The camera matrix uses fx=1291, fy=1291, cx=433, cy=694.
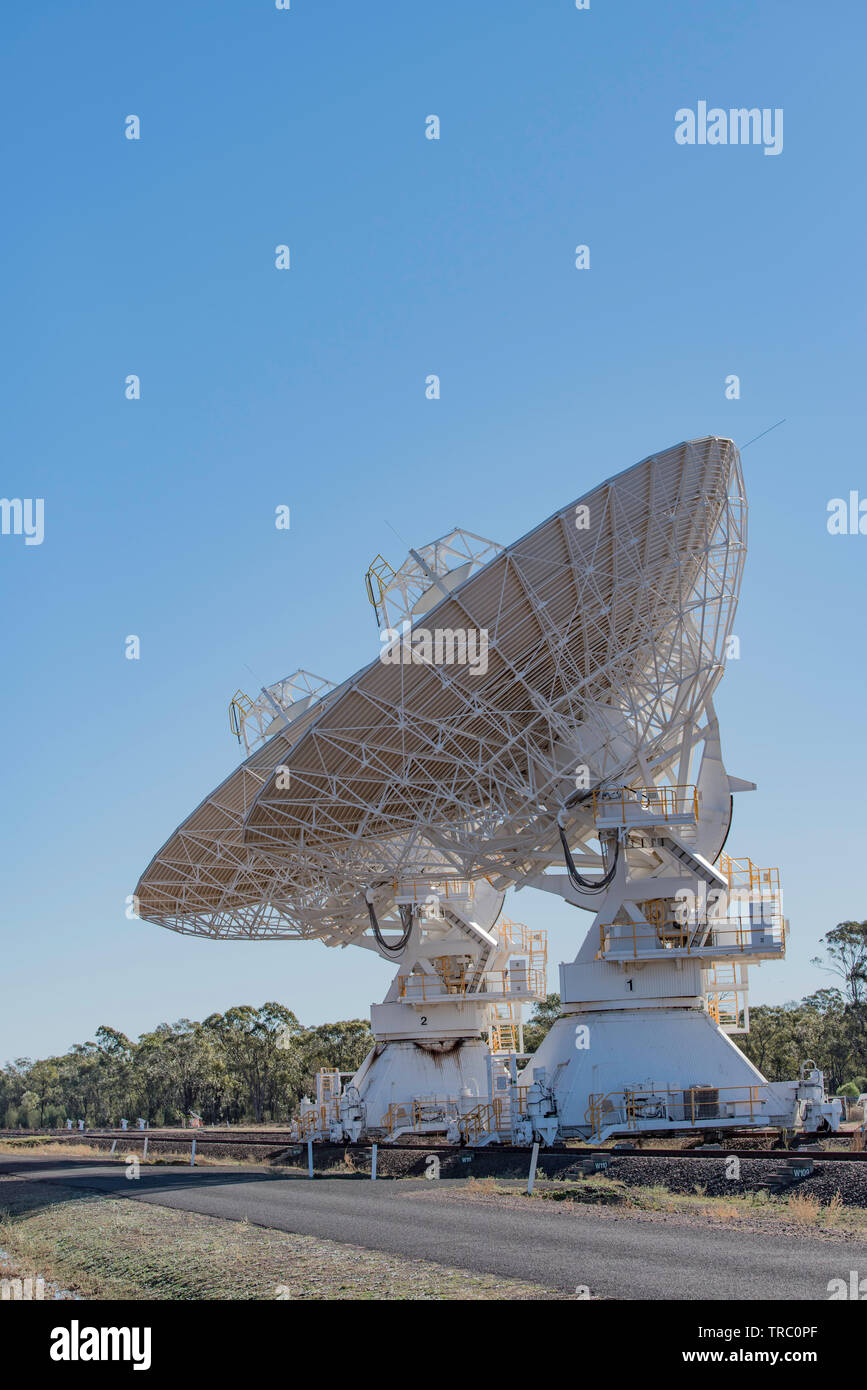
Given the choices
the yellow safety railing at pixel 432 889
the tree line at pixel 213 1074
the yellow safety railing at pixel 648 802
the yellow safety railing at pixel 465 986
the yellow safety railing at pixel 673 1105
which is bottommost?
the tree line at pixel 213 1074

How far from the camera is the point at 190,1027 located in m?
91.9

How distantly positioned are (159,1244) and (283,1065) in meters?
55.8

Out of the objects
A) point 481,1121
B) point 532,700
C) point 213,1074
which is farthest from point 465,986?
point 213,1074

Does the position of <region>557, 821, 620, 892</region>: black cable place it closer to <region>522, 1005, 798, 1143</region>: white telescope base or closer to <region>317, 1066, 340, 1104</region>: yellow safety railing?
<region>522, 1005, 798, 1143</region>: white telescope base

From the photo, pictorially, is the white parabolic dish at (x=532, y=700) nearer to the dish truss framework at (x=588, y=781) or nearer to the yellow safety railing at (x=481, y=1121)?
the dish truss framework at (x=588, y=781)

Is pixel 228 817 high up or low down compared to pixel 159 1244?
up

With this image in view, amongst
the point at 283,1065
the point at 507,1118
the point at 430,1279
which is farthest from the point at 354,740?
the point at 283,1065

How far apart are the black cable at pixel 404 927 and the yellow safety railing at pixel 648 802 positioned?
9397 mm

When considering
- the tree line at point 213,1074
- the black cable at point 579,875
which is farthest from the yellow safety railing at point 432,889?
the tree line at point 213,1074

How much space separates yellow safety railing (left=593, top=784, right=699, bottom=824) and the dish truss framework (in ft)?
0.18

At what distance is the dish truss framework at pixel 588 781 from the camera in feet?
87.7
